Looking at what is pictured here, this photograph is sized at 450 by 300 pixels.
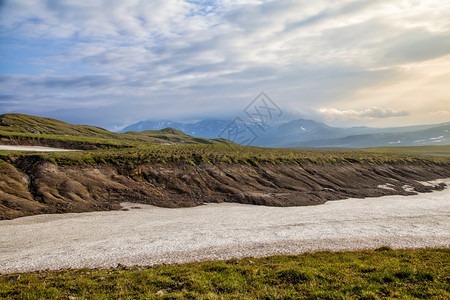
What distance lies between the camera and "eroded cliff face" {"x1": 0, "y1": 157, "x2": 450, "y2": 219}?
40.9m

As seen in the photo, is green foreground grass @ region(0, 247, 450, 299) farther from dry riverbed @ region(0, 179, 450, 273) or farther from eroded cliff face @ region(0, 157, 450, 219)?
eroded cliff face @ region(0, 157, 450, 219)

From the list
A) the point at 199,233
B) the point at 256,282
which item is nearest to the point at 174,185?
the point at 199,233

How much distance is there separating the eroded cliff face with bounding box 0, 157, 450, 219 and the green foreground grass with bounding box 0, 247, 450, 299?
27.3 metres

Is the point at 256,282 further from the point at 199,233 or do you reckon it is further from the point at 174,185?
the point at 174,185

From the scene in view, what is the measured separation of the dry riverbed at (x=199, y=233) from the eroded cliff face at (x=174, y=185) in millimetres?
4030

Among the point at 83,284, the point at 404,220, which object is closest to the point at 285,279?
the point at 83,284

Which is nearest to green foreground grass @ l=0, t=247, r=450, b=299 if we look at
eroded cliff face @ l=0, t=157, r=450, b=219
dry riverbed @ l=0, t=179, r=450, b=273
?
dry riverbed @ l=0, t=179, r=450, b=273

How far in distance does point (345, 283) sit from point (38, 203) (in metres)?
44.1

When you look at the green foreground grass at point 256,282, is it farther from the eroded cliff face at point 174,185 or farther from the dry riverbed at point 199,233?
the eroded cliff face at point 174,185

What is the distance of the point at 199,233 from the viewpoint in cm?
2961

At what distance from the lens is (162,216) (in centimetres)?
3900

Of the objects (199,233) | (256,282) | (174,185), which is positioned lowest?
(199,233)

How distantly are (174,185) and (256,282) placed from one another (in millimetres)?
41344

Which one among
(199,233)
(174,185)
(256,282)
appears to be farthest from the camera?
(174,185)
